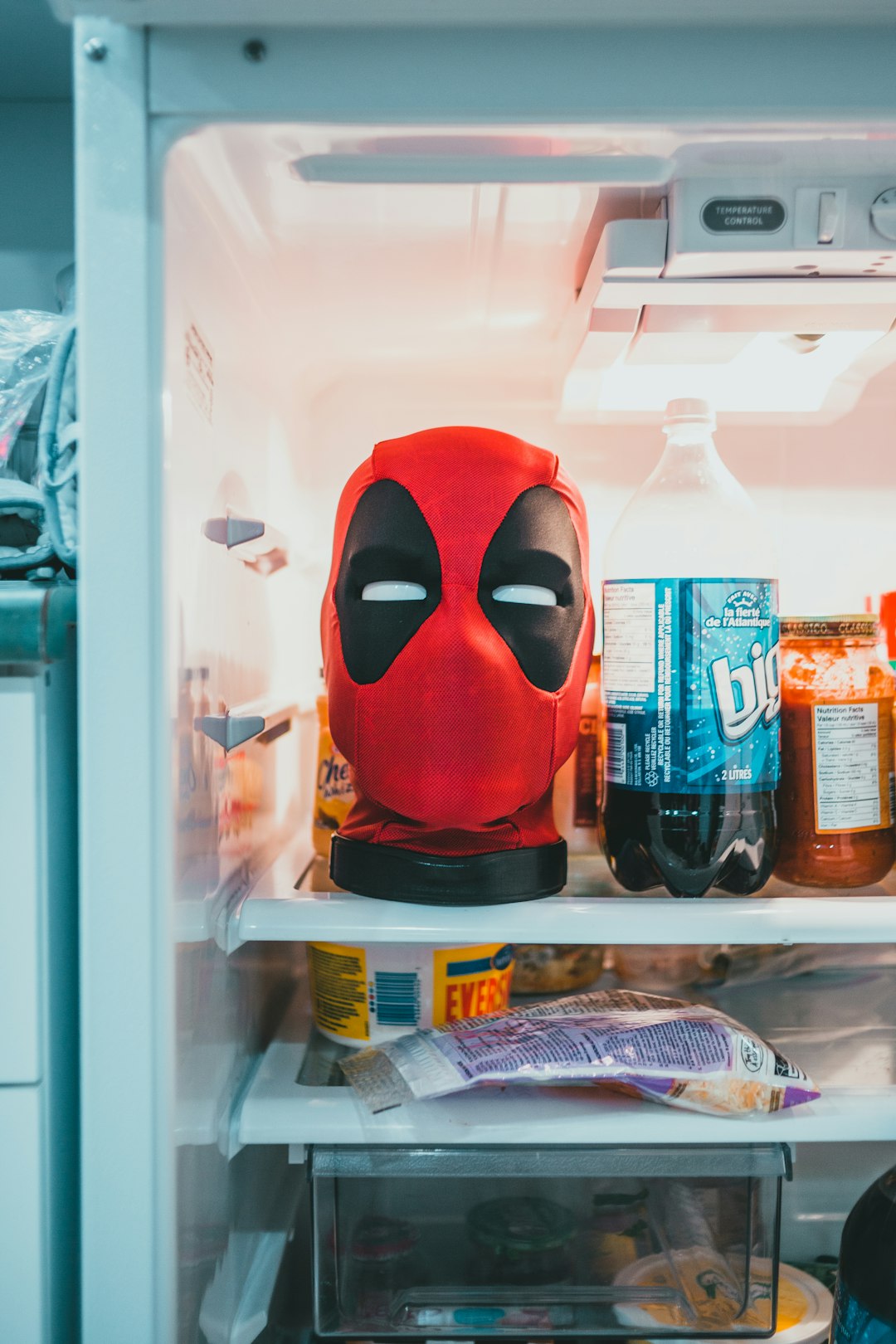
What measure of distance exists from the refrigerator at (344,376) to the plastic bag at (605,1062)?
0.09 ft

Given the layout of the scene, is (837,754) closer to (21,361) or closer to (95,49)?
(95,49)

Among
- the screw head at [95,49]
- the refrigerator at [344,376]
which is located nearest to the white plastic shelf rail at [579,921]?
the refrigerator at [344,376]

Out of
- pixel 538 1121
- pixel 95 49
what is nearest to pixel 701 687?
pixel 538 1121

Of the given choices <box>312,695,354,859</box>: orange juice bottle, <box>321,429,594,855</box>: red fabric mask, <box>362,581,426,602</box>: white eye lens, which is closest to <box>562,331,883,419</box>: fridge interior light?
<box>321,429,594,855</box>: red fabric mask

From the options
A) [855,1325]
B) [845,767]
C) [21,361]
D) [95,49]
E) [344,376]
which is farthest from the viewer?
[344,376]

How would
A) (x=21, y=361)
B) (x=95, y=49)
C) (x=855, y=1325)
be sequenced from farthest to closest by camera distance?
(x=21, y=361), (x=855, y=1325), (x=95, y=49)

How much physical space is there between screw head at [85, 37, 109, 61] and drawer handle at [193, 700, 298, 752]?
1.43ft

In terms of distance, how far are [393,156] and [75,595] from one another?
38 cm

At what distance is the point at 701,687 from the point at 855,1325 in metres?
0.48

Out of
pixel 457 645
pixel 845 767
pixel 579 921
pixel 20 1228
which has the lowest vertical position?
pixel 20 1228

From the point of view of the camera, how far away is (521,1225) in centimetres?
84

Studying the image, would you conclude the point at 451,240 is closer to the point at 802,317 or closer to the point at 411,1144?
the point at 802,317

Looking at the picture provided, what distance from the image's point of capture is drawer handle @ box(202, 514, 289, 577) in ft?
2.51

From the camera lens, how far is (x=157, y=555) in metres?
0.60
